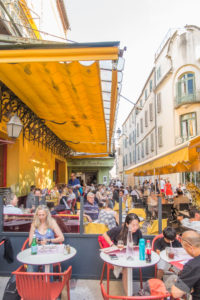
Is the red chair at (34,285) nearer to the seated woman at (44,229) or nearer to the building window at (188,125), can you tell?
the seated woman at (44,229)

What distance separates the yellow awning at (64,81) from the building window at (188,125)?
44.5 ft

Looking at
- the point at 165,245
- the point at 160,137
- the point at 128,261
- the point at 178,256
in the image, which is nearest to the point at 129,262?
the point at 128,261

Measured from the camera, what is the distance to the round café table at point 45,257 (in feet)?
10.9

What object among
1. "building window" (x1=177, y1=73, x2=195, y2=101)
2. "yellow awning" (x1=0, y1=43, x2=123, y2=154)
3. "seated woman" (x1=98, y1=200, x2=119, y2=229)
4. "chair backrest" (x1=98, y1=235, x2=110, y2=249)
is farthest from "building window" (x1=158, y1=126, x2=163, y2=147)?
"chair backrest" (x1=98, y1=235, x2=110, y2=249)

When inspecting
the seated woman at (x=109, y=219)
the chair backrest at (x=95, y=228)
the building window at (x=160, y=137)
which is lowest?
the chair backrest at (x=95, y=228)

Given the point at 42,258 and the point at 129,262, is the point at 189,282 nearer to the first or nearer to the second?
the point at 129,262

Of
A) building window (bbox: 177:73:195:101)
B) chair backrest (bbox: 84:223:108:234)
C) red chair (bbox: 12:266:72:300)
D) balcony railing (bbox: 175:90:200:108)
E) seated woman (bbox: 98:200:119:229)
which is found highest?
building window (bbox: 177:73:195:101)

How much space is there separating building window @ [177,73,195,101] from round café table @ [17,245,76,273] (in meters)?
19.6

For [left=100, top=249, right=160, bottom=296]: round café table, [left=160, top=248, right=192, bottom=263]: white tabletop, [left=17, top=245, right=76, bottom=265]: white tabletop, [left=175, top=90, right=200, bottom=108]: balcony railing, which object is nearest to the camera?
[left=100, top=249, right=160, bottom=296]: round café table

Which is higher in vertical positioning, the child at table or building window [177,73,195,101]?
building window [177,73,195,101]

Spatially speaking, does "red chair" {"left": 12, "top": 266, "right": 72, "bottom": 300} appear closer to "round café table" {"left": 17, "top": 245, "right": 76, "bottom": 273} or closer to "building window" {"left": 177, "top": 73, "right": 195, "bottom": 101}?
"round café table" {"left": 17, "top": 245, "right": 76, "bottom": 273}

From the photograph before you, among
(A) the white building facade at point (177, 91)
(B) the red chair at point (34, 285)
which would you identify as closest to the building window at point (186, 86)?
(A) the white building facade at point (177, 91)

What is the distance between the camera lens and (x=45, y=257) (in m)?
3.50

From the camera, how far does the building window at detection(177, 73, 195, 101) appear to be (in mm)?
20672
